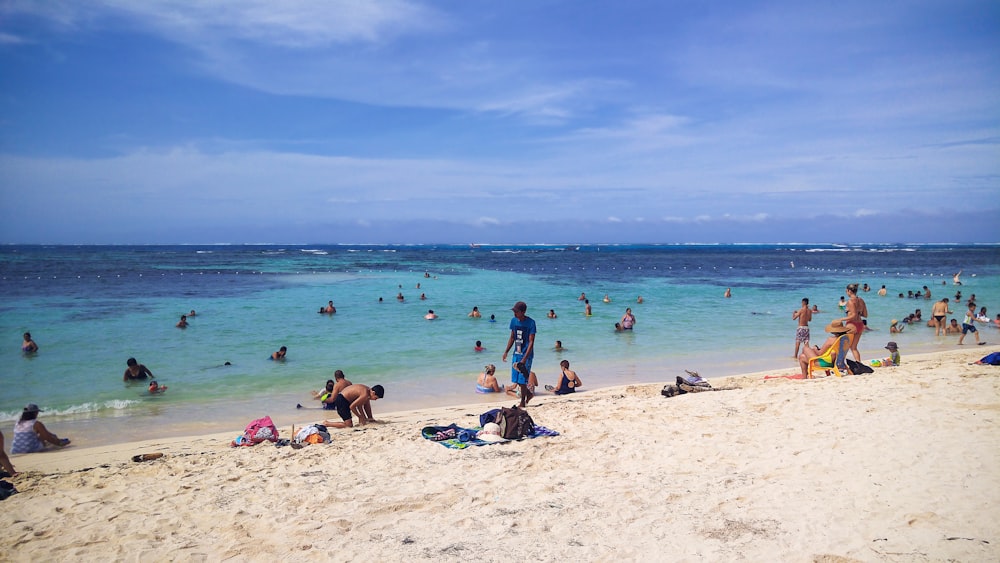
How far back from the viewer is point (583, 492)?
234 inches

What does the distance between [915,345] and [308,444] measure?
57.6 ft

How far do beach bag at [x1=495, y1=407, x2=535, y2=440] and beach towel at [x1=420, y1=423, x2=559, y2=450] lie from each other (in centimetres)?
11

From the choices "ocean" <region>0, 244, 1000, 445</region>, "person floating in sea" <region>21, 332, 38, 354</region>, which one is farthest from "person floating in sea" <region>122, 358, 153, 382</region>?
"person floating in sea" <region>21, 332, 38, 354</region>

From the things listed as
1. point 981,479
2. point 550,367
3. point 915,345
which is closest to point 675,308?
point 915,345

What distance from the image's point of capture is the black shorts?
911 centimetres

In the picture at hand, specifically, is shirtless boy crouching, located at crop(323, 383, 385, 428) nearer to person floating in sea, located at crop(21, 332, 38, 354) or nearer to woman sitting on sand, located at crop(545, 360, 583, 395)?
woman sitting on sand, located at crop(545, 360, 583, 395)

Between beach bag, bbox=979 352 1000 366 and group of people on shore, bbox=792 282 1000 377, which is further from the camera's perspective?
group of people on shore, bbox=792 282 1000 377

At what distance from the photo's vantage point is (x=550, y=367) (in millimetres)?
14359

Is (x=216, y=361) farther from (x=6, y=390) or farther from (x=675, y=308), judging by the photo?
(x=675, y=308)

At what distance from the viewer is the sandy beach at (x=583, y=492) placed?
15.9 ft

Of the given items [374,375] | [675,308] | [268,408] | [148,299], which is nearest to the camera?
[268,408]

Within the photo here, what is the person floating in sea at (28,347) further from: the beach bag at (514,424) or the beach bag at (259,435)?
the beach bag at (514,424)

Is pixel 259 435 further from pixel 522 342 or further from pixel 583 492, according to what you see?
pixel 583 492

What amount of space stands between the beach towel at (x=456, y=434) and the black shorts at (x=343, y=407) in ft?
5.40
